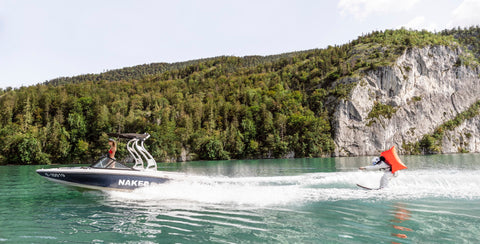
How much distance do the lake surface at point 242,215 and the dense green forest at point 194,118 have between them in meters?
73.9

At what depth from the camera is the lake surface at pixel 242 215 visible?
7.94 m

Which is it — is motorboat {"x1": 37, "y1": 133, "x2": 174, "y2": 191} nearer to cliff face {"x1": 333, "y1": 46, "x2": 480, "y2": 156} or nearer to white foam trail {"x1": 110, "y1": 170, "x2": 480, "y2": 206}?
white foam trail {"x1": 110, "y1": 170, "x2": 480, "y2": 206}

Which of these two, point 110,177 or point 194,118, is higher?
point 194,118

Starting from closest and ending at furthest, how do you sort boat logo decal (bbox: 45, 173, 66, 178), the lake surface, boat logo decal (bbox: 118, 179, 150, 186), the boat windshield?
the lake surface < boat logo decal (bbox: 118, 179, 150, 186) < the boat windshield < boat logo decal (bbox: 45, 173, 66, 178)

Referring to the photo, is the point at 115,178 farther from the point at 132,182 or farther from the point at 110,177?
the point at 132,182

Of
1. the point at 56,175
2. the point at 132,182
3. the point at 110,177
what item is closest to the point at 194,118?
the point at 56,175

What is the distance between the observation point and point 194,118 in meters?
108

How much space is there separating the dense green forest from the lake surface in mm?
73936

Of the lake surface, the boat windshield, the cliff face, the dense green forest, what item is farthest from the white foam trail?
the cliff face

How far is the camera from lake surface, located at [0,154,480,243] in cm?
794

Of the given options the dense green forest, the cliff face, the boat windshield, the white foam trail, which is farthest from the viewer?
the cliff face

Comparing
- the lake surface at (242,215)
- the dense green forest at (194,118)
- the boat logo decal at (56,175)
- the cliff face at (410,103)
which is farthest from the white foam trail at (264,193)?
the cliff face at (410,103)

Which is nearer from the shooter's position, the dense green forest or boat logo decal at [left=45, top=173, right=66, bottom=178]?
boat logo decal at [left=45, top=173, right=66, bottom=178]

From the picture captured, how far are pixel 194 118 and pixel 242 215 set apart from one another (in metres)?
98.9
